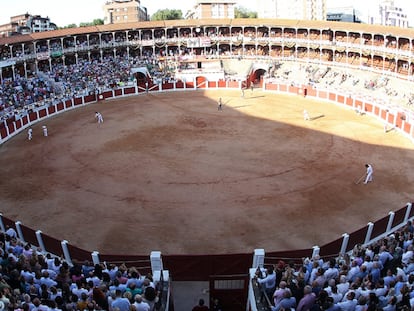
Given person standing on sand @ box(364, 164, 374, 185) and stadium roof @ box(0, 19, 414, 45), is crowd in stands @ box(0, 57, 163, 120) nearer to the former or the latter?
stadium roof @ box(0, 19, 414, 45)

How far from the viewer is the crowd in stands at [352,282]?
29.1 feet

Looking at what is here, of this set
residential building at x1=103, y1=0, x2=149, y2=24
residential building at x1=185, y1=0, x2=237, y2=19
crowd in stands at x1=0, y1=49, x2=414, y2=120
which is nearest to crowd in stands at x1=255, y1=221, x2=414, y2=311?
crowd in stands at x1=0, y1=49, x2=414, y2=120

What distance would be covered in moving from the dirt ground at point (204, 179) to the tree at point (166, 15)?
106 m

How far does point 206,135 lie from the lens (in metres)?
29.9

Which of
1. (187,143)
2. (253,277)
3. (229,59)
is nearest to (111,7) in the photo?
(229,59)

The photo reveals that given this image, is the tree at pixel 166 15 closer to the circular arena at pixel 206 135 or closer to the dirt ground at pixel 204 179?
the circular arena at pixel 206 135

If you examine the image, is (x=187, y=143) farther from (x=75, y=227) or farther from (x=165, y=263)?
(x=165, y=263)

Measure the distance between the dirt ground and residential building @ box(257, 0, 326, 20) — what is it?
11228 cm

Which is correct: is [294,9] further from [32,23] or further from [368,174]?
[368,174]

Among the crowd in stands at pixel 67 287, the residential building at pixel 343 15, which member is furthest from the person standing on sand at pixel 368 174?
the residential building at pixel 343 15

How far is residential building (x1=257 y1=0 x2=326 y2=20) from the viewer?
138 meters

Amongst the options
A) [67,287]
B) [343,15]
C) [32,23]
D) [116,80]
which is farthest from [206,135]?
[343,15]

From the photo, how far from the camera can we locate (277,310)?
9.28m

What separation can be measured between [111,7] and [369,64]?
81434 mm
